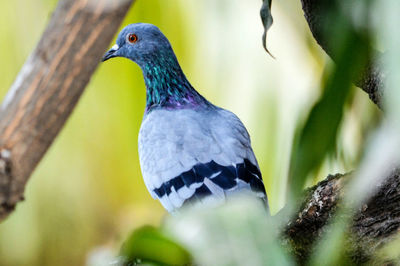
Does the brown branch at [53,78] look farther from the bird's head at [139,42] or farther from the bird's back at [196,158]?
the bird's head at [139,42]

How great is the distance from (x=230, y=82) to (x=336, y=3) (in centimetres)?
239

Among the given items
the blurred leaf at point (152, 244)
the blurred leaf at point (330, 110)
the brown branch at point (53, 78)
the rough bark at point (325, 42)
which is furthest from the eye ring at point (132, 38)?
the blurred leaf at point (330, 110)

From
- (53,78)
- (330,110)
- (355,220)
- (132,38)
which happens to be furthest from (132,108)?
(330,110)

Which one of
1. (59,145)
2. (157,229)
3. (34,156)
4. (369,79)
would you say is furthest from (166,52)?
(157,229)

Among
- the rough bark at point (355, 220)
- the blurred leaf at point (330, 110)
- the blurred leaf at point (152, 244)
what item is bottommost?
the rough bark at point (355, 220)

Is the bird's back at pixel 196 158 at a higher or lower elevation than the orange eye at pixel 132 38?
lower

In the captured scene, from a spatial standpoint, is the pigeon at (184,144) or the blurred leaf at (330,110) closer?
the blurred leaf at (330,110)

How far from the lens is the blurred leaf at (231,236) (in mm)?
641

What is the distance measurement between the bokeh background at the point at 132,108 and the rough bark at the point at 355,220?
0.86 meters

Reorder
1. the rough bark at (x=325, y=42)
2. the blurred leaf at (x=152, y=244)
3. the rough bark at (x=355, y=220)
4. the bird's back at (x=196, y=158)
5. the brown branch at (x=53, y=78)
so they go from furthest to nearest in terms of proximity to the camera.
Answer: the bird's back at (x=196, y=158) → the rough bark at (x=325, y=42) → the rough bark at (x=355, y=220) → the brown branch at (x=53, y=78) → the blurred leaf at (x=152, y=244)

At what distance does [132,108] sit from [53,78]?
2.45 m

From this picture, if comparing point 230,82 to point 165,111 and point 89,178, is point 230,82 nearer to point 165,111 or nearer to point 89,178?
point 165,111

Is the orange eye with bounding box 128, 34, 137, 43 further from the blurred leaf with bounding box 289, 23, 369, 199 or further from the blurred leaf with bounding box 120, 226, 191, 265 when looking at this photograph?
the blurred leaf with bounding box 289, 23, 369, 199

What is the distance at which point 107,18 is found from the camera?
84 centimetres
